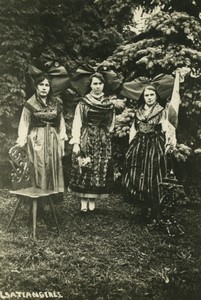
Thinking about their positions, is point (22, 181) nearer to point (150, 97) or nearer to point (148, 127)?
point (148, 127)

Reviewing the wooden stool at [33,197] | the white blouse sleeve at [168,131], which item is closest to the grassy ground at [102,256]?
the wooden stool at [33,197]

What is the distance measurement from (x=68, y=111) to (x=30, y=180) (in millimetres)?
779

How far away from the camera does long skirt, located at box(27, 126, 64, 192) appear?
Answer: 4219 millimetres

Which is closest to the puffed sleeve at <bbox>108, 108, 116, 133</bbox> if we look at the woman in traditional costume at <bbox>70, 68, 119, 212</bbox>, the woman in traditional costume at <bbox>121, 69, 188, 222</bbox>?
the woman in traditional costume at <bbox>70, 68, 119, 212</bbox>

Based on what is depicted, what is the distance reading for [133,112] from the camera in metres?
4.32

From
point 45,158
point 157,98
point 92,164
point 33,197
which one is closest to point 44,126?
point 45,158

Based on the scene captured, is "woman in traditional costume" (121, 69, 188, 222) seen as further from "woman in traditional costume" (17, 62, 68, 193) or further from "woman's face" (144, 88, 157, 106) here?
"woman in traditional costume" (17, 62, 68, 193)

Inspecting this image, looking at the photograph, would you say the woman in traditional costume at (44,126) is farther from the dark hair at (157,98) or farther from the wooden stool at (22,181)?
the dark hair at (157,98)

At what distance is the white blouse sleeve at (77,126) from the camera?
14.1 ft

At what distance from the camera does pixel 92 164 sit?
4352 millimetres

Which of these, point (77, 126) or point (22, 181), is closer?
point (22, 181)

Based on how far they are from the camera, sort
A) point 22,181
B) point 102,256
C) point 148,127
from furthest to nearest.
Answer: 1. point 148,127
2. point 22,181
3. point 102,256

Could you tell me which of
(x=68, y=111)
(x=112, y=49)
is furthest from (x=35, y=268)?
(x=112, y=49)

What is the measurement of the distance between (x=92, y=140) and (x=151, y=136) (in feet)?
1.89
